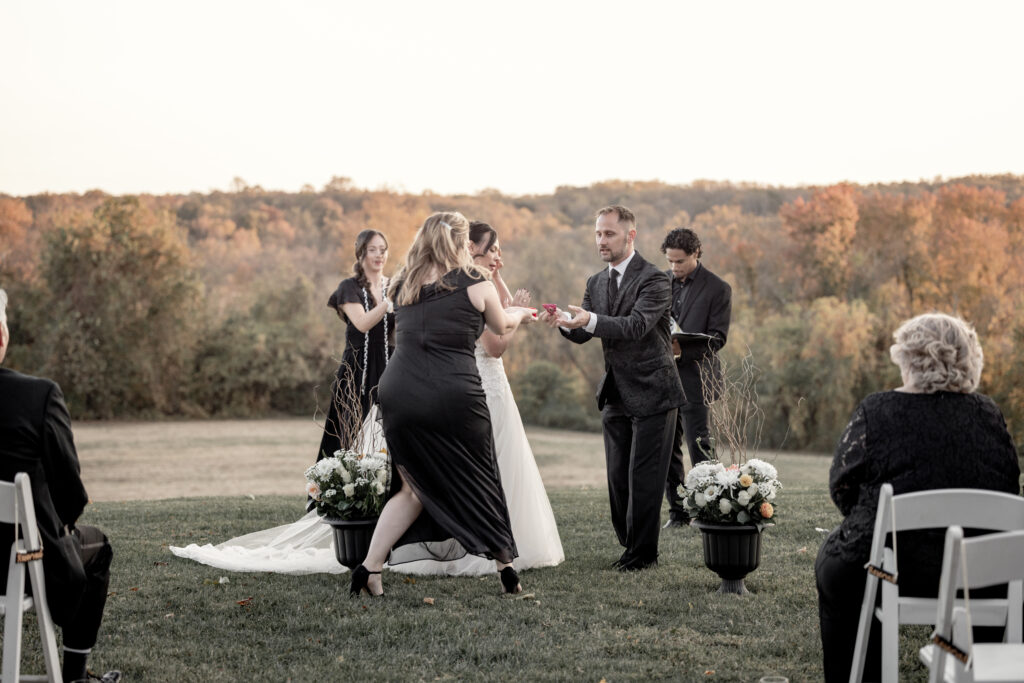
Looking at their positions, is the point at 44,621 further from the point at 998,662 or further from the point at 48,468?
the point at 998,662

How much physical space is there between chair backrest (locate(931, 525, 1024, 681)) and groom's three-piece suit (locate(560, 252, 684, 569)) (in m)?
3.31

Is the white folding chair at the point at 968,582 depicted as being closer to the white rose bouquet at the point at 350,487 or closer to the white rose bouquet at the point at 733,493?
the white rose bouquet at the point at 733,493

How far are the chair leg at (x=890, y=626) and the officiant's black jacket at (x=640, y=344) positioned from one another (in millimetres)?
2816

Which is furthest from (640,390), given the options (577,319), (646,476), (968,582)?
(968,582)

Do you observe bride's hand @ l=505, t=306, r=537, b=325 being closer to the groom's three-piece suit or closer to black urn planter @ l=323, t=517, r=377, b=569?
the groom's three-piece suit

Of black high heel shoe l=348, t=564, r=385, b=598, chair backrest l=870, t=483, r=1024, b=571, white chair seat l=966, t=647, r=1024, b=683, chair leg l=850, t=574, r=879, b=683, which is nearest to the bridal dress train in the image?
black high heel shoe l=348, t=564, r=385, b=598

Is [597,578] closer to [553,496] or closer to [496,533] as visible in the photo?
[496,533]

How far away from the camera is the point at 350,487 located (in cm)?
558

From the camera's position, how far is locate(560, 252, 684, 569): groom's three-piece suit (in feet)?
19.4

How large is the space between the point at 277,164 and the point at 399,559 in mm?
35830

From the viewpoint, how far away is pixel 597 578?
578 centimetres

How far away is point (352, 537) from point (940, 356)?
11.4ft

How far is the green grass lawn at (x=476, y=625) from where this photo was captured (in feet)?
13.7

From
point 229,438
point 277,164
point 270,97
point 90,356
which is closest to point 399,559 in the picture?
point 229,438
